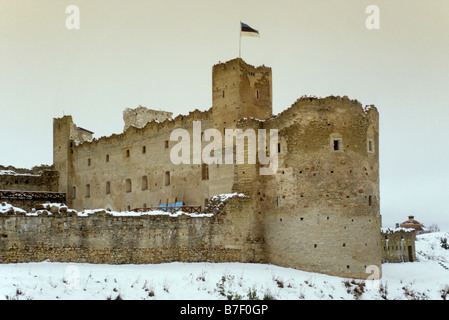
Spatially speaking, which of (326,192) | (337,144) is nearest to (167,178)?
(326,192)

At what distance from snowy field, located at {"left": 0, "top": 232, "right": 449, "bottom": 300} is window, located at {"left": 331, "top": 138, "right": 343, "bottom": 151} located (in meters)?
6.27

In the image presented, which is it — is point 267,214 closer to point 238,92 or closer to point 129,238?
point 238,92

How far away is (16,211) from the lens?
21.5 meters

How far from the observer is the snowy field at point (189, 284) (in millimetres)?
18531

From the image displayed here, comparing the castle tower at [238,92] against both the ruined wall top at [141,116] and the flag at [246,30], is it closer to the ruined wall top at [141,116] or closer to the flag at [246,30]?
the flag at [246,30]

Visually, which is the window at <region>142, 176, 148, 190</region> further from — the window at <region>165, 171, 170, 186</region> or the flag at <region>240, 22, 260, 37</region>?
the flag at <region>240, 22, 260, 37</region>

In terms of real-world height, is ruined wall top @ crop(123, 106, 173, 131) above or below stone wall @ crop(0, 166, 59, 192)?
above

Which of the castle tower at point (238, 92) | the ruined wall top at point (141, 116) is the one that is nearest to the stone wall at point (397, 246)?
the castle tower at point (238, 92)

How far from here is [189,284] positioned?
69.7ft

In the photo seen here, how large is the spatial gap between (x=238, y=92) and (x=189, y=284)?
42.6 ft

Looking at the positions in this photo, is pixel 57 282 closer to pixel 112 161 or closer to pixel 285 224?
pixel 285 224

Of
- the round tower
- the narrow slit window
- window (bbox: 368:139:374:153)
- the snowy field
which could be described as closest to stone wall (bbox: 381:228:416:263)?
the snowy field

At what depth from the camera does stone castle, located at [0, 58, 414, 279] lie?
73.2 ft
